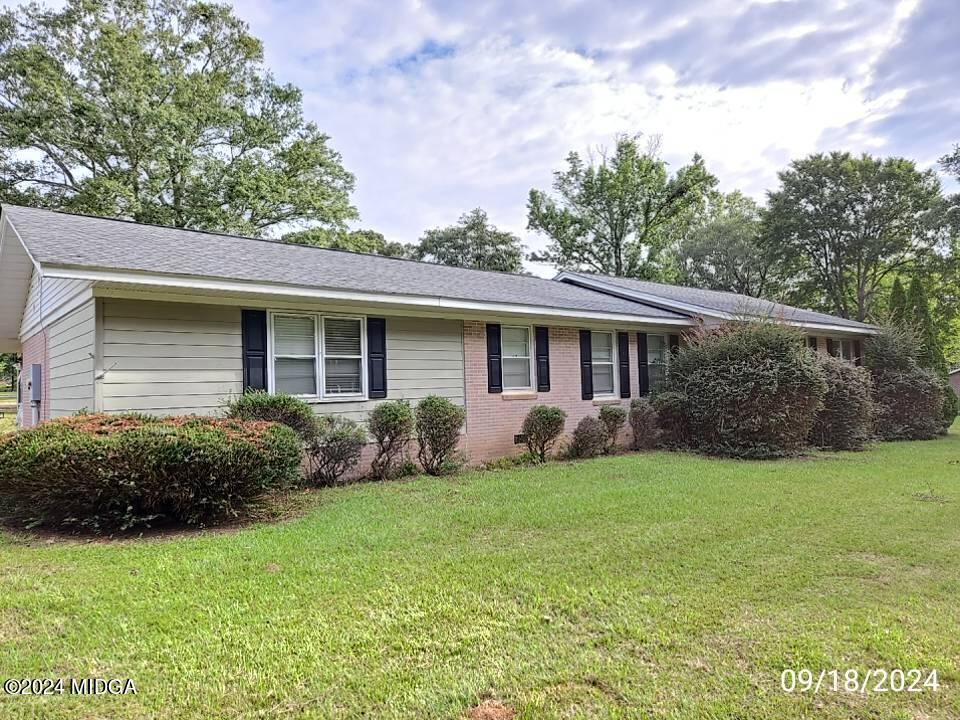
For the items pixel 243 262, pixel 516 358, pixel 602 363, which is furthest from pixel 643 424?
pixel 243 262

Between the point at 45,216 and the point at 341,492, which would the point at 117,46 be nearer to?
the point at 45,216

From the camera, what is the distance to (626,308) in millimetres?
12852

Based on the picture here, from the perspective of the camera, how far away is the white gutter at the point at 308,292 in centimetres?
616

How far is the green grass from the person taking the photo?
256cm

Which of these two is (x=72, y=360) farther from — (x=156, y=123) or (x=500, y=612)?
(x=156, y=123)

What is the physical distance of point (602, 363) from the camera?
12430 millimetres

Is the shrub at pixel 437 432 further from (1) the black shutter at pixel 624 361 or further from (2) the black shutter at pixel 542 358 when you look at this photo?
(1) the black shutter at pixel 624 361

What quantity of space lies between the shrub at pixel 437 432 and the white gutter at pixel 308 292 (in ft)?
5.10

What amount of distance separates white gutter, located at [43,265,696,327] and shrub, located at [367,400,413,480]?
62.5 inches

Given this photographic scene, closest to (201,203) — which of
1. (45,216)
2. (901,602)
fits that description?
(45,216)

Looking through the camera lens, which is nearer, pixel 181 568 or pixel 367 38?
pixel 181 568

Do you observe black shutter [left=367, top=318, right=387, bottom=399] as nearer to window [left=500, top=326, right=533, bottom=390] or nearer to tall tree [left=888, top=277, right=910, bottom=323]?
window [left=500, top=326, right=533, bottom=390]

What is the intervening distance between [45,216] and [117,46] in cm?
1545

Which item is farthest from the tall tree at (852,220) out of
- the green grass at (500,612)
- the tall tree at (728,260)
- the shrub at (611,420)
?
the green grass at (500,612)
